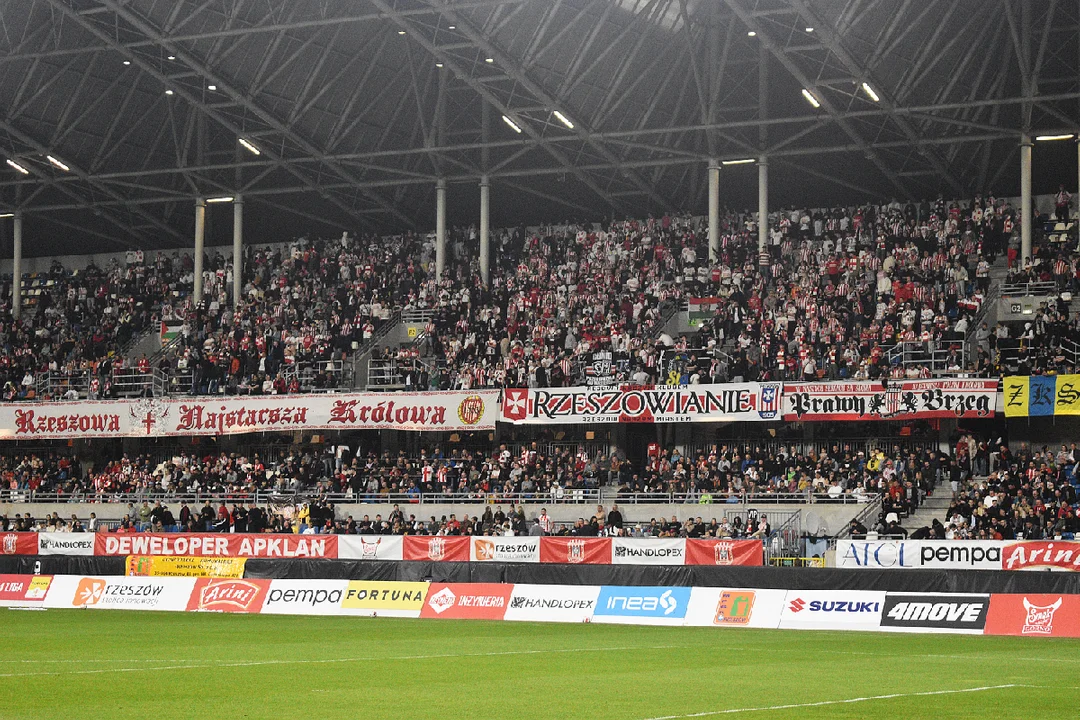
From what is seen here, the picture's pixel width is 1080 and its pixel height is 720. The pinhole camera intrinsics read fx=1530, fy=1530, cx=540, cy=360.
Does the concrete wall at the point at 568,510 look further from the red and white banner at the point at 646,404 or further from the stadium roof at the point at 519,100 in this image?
the stadium roof at the point at 519,100

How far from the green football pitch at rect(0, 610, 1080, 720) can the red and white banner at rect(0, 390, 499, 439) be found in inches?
808

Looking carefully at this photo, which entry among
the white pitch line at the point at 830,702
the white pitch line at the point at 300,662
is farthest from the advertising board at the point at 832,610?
the white pitch line at the point at 830,702

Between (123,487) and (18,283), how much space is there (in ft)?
48.3

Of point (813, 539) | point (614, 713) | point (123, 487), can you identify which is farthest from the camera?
point (123, 487)

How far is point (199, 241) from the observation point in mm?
58938

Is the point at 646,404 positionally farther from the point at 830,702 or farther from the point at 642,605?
the point at 830,702

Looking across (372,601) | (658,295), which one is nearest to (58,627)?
(372,601)

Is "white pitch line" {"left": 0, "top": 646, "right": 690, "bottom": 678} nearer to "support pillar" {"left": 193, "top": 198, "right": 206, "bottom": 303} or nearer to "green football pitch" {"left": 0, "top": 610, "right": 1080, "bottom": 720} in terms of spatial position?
"green football pitch" {"left": 0, "top": 610, "right": 1080, "bottom": 720}

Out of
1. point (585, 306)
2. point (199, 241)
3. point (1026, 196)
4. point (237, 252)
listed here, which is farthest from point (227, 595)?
point (199, 241)

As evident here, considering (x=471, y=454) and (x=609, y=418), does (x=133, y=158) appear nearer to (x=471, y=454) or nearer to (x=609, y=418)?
(x=471, y=454)

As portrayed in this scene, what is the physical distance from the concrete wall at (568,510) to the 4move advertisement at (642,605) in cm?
1223

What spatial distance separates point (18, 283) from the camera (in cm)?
6156

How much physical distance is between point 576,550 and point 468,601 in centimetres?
902

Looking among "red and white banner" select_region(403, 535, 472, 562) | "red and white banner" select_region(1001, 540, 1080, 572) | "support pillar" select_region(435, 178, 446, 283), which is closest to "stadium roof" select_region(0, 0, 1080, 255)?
"support pillar" select_region(435, 178, 446, 283)
